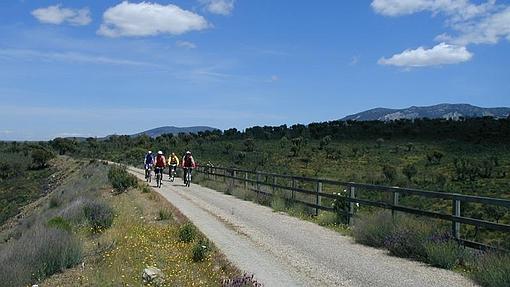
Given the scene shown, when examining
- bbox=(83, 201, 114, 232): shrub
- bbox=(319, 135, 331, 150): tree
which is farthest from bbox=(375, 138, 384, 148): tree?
bbox=(83, 201, 114, 232): shrub

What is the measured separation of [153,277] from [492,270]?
207 inches

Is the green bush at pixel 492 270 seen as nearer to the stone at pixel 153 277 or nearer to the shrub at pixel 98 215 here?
the stone at pixel 153 277

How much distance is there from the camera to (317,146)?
251 ft

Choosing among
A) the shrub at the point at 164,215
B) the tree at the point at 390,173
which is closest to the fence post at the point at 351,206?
the shrub at the point at 164,215

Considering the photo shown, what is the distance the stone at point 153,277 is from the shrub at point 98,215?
257 inches

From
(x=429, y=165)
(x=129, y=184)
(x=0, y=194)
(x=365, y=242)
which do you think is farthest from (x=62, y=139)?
(x=365, y=242)

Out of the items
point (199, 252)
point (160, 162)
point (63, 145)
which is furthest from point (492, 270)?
point (63, 145)

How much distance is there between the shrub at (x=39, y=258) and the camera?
411 inches

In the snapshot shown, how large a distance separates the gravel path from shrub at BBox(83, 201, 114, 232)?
244cm

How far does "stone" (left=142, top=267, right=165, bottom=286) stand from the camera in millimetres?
9305

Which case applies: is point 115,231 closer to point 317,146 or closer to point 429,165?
point 429,165

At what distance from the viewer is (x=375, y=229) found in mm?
12914

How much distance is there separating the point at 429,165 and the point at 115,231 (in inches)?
1741

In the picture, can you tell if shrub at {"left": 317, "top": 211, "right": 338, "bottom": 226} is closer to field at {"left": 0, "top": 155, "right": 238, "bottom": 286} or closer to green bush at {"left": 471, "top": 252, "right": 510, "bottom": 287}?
field at {"left": 0, "top": 155, "right": 238, "bottom": 286}
